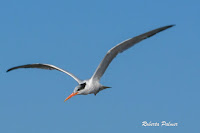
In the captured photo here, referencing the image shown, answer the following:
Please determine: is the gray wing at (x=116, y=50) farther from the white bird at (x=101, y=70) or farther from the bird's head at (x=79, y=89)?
the bird's head at (x=79, y=89)

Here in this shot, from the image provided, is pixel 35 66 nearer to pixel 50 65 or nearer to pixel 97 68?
pixel 50 65

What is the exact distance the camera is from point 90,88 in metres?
17.9

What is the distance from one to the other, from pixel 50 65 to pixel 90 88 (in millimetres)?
3300

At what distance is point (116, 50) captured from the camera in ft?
55.0

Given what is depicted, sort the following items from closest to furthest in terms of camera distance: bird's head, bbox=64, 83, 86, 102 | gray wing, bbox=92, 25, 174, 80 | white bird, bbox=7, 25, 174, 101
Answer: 1. gray wing, bbox=92, 25, 174, 80
2. white bird, bbox=7, 25, 174, 101
3. bird's head, bbox=64, 83, 86, 102

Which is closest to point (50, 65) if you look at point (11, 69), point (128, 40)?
point (11, 69)

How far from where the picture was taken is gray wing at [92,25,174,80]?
15.9m

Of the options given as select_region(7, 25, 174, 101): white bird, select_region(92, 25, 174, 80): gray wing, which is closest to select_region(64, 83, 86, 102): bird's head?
select_region(7, 25, 174, 101): white bird

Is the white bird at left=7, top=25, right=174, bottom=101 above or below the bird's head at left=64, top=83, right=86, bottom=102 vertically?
above

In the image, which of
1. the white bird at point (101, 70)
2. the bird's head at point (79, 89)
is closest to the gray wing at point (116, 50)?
the white bird at point (101, 70)

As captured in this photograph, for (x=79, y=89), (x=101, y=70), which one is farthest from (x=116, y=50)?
(x=79, y=89)

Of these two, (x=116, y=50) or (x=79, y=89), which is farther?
(x=79, y=89)

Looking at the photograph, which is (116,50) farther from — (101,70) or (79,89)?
(79,89)

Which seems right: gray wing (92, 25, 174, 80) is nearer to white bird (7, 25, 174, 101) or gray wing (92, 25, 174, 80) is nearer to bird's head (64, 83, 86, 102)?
white bird (7, 25, 174, 101)
